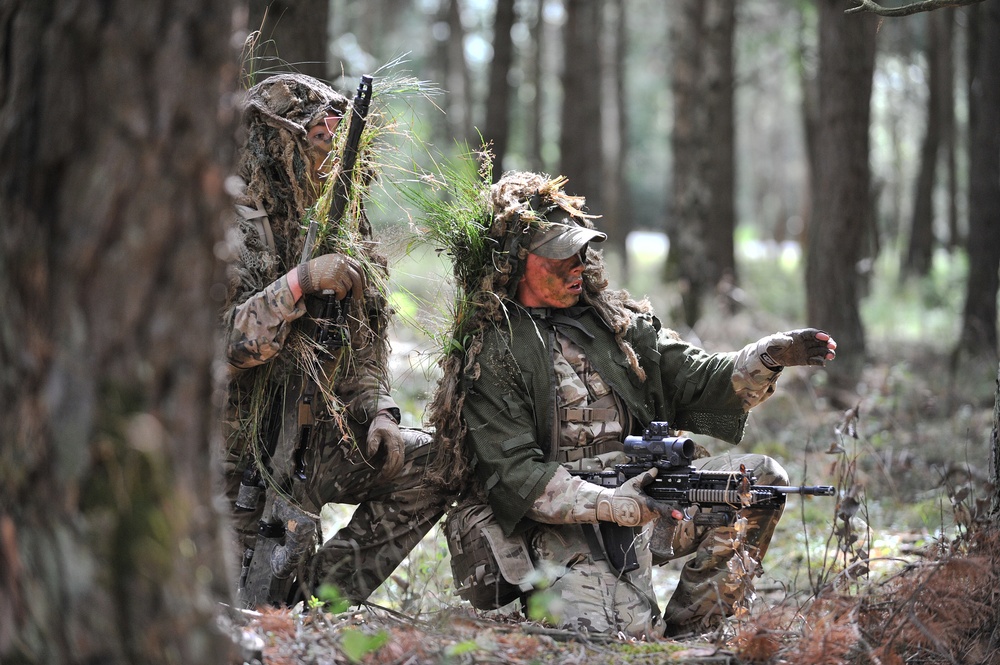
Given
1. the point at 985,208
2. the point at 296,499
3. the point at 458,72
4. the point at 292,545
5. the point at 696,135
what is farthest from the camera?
the point at 458,72

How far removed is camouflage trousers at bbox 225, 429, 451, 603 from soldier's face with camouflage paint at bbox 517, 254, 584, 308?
35.0 inches

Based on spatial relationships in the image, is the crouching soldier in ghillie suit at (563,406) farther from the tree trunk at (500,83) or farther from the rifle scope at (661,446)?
the tree trunk at (500,83)

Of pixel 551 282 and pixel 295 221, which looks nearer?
pixel 551 282

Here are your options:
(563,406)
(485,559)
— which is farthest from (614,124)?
(485,559)

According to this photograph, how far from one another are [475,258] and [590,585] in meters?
1.58

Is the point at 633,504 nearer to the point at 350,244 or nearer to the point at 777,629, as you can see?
the point at 777,629

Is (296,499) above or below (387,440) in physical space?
below

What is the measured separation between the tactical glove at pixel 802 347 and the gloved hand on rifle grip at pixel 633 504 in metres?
0.82

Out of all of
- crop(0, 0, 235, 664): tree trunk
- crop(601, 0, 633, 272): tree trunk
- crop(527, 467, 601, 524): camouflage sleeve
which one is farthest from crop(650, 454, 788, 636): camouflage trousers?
crop(601, 0, 633, 272): tree trunk

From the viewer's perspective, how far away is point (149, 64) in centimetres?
228

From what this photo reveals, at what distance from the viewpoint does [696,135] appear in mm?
12422

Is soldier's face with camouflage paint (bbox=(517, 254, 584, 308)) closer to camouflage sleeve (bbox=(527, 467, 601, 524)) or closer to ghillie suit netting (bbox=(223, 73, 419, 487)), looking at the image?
ghillie suit netting (bbox=(223, 73, 419, 487))

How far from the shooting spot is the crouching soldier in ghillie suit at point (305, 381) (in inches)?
176

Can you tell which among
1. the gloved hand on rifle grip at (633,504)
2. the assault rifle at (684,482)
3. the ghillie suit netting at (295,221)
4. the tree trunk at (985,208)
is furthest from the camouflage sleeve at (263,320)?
the tree trunk at (985,208)
